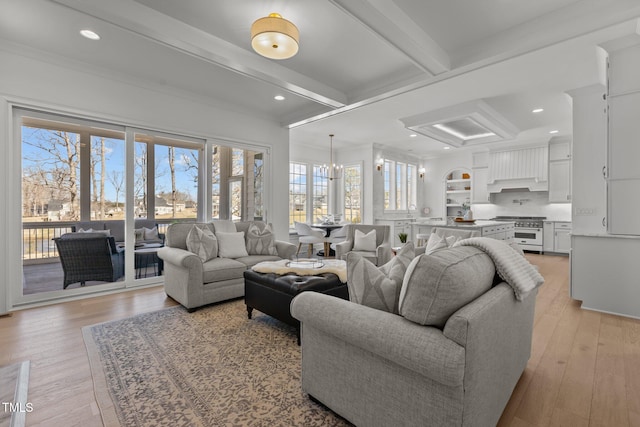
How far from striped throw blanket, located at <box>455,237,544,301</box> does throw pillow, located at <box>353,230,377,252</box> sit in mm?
3215

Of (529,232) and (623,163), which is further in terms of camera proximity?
(529,232)

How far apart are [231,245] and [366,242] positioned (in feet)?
7.04

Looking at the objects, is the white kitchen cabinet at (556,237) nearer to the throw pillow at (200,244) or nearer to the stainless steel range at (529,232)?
the stainless steel range at (529,232)

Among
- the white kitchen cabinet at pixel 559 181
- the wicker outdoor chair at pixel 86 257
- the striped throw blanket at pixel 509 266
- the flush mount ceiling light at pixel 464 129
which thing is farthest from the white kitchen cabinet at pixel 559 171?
the wicker outdoor chair at pixel 86 257

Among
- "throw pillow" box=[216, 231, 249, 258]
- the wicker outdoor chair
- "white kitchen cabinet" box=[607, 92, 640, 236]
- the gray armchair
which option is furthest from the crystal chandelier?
"white kitchen cabinet" box=[607, 92, 640, 236]

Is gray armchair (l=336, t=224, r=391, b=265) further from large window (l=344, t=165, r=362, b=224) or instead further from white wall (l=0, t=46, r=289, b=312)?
large window (l=344, t=165, r=362, b=224)

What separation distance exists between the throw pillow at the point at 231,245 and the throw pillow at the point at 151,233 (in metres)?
1.15

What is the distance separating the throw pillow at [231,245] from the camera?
13.0 feet

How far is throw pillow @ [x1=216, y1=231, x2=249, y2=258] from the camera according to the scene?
3.97 metres

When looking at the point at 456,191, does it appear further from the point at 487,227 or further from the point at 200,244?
the point at 200,244

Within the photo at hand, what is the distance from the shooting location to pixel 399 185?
8.91 meters

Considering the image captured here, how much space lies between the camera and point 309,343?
1.69 m

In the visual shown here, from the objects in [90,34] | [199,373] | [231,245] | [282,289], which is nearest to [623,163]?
[282,289]

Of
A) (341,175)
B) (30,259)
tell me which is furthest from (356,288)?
(341,175)
